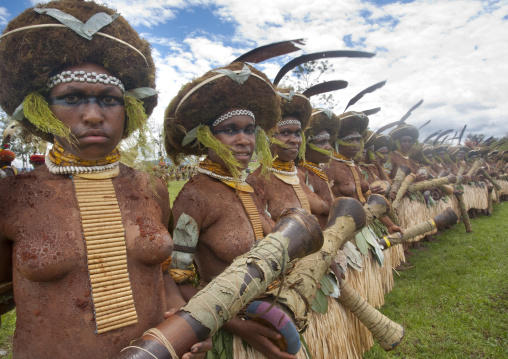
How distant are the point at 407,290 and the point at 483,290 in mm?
1340

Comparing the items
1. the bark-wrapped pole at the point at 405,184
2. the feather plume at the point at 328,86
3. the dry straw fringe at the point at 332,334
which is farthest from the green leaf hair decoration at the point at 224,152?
the bark-wrapped pole at the point at 405,184

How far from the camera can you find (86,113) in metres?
1.49

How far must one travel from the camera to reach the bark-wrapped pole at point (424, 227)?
14.3ft

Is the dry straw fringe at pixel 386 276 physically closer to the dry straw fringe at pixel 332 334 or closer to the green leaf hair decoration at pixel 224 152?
the dry straw fringe at pixel 332 334

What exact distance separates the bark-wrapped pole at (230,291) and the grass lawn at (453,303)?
3451 mm

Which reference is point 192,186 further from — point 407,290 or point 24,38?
point 407,290

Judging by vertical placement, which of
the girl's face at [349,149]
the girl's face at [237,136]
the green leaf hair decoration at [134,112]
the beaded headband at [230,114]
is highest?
the green leaf hair decoration at [134,112]

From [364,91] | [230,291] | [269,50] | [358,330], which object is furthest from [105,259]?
[364,91]

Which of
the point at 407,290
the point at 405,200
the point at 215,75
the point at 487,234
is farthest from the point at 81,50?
the point at 487,234

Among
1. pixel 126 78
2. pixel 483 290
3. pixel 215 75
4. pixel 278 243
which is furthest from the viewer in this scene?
pixel 483 290

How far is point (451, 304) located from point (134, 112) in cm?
607

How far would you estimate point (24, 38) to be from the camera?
1.46m

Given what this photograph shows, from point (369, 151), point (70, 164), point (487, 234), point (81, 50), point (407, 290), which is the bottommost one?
point (487, 234)

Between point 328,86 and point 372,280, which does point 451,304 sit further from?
point 328,86
